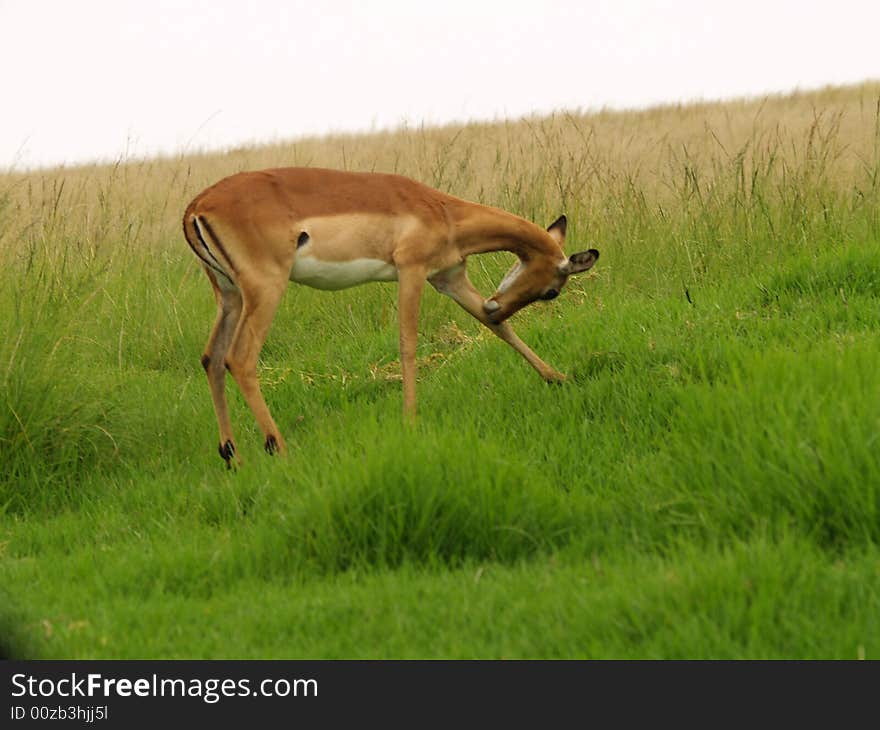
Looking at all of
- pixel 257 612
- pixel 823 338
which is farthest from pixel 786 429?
pixel 257 612

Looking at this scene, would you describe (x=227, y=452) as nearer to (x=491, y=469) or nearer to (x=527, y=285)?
(x=527, y=285)

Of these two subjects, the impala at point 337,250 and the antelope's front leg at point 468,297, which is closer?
the impala at point 337,250

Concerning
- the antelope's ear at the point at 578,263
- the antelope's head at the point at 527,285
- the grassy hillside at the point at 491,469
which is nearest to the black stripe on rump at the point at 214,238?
the grassy hillside at the point at 491,469

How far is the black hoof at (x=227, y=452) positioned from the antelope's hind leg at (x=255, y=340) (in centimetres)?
30

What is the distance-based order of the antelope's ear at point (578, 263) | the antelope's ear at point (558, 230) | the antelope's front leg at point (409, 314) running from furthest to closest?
the antelope's ear at point (558, 230)
the antelope's ear at point (578, 263)
the antelope's front leg at point (409, 314)

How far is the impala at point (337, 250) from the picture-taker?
7035mm

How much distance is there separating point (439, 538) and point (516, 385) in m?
2.43

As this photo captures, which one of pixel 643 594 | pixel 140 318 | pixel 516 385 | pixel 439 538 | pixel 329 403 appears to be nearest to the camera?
pixel 643 594

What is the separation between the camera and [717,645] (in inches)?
149

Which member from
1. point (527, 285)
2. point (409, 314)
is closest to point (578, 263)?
point (527, 285)

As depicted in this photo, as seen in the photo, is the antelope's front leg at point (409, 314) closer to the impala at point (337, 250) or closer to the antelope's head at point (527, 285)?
the impala at point (337, 250)

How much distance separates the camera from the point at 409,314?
7430 millimetres

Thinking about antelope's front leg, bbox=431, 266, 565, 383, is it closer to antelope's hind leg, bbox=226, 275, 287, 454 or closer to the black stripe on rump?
antelope's hind leg, bbox=226, 275, 287, 454
